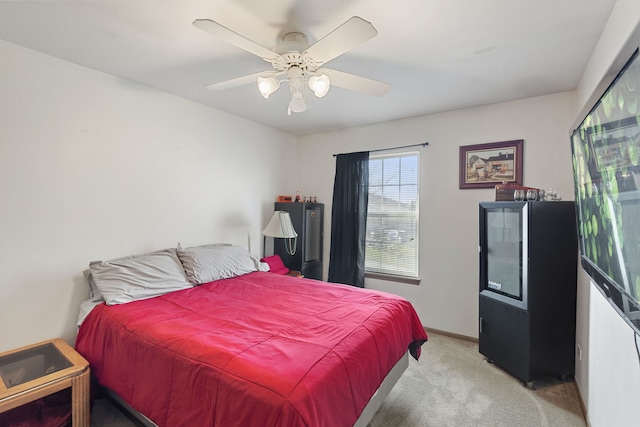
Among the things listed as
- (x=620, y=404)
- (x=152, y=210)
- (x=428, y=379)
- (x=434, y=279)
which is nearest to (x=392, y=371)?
(x=428, y=379)

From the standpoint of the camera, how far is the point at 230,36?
59.4 inches

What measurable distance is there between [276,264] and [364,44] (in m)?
2.58

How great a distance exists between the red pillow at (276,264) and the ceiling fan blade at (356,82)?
2.30m

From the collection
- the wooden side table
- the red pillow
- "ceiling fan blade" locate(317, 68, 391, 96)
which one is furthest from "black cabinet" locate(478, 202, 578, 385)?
the wooden side table

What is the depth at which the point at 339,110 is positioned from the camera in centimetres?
336

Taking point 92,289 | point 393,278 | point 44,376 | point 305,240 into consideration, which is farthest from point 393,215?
point 44,376

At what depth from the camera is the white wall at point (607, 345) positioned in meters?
1.31

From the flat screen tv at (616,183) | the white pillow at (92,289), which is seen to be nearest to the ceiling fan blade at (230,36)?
the flat screen tv at (616,183)

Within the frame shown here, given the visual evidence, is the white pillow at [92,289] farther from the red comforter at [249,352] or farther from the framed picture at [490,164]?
the framed picture at [490,164]

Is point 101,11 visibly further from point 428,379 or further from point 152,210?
point 428,379

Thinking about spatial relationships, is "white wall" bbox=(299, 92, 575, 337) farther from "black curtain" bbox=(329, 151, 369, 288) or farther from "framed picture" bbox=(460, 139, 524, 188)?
"black curtain" bbox=(329, 151, 369, 288)

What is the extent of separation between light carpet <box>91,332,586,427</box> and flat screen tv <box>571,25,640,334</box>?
126 centimetres

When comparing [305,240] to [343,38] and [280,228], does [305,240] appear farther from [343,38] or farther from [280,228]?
[343,38]

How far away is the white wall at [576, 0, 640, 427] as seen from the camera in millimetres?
1312
